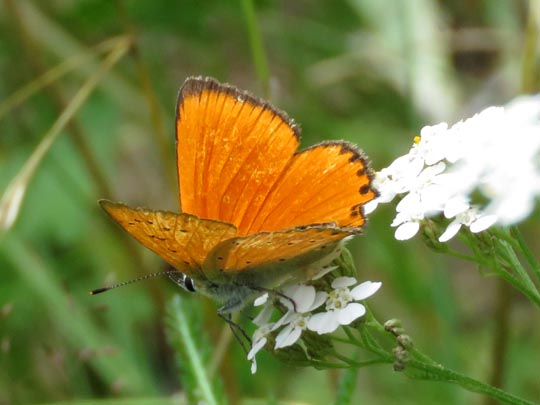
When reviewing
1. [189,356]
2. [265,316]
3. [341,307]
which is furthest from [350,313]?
[189,356]

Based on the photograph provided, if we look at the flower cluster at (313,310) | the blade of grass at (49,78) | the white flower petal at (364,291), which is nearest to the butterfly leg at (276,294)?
the flower cluster at (313,310)

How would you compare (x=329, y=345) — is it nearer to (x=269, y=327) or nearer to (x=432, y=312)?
(x=269, y=327)

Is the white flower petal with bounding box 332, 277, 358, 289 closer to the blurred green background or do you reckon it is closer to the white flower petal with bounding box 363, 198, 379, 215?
the white flower petal with bounding box 363, 198, 379, 215

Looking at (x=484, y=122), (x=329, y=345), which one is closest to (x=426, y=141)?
(x=484, y=122)

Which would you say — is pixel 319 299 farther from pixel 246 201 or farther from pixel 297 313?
pixel 246 201

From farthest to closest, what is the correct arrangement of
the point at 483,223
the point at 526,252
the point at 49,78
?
the point at 49,78 → the point at 526,252 → the point at 483,223

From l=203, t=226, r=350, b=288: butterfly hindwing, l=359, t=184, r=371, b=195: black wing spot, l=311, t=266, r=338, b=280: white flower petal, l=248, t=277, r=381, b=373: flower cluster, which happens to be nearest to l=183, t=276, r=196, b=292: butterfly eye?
l=203, t=226, r=350, b=288: butterfly hindwing
